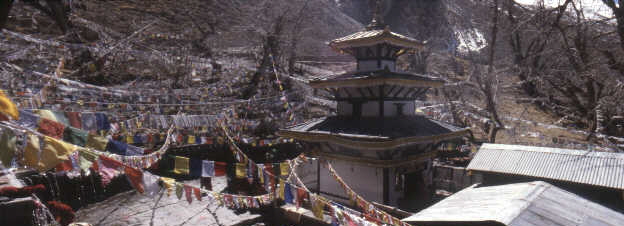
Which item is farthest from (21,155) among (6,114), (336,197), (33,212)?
(336,197)

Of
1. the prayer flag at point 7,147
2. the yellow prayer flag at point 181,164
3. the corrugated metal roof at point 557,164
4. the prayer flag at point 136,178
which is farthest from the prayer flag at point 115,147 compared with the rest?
the corrugated metal roof at point 557,164

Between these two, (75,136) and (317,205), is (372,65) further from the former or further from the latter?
(75,136)

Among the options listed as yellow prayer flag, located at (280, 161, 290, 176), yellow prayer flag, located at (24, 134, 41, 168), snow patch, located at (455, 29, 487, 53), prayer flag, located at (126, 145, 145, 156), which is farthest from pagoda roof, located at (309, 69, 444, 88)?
snow patch, located at (455, 29, 487, 53)

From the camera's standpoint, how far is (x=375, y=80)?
1264 cm

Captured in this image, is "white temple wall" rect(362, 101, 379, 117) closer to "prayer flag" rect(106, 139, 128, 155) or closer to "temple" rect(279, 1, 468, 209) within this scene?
"temple" rect(279, 1, 468, 209)

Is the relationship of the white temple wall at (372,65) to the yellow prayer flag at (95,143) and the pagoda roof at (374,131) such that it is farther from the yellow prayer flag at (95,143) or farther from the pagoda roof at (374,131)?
the yellow prayer flag at (95,143)

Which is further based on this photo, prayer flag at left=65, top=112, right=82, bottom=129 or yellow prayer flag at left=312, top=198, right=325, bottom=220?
prayer flag at left=65, top=112, right=82, bottom=129

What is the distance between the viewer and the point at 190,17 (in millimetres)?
44438

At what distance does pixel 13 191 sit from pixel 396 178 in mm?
11555

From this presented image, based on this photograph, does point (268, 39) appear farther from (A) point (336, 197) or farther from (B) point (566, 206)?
(B) point (566, 206)

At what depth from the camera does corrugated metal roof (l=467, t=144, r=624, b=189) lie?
34.8ft

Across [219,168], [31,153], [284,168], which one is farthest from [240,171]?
[31,153]

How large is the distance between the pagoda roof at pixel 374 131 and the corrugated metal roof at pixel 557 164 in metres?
1.64

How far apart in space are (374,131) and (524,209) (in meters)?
5.06
